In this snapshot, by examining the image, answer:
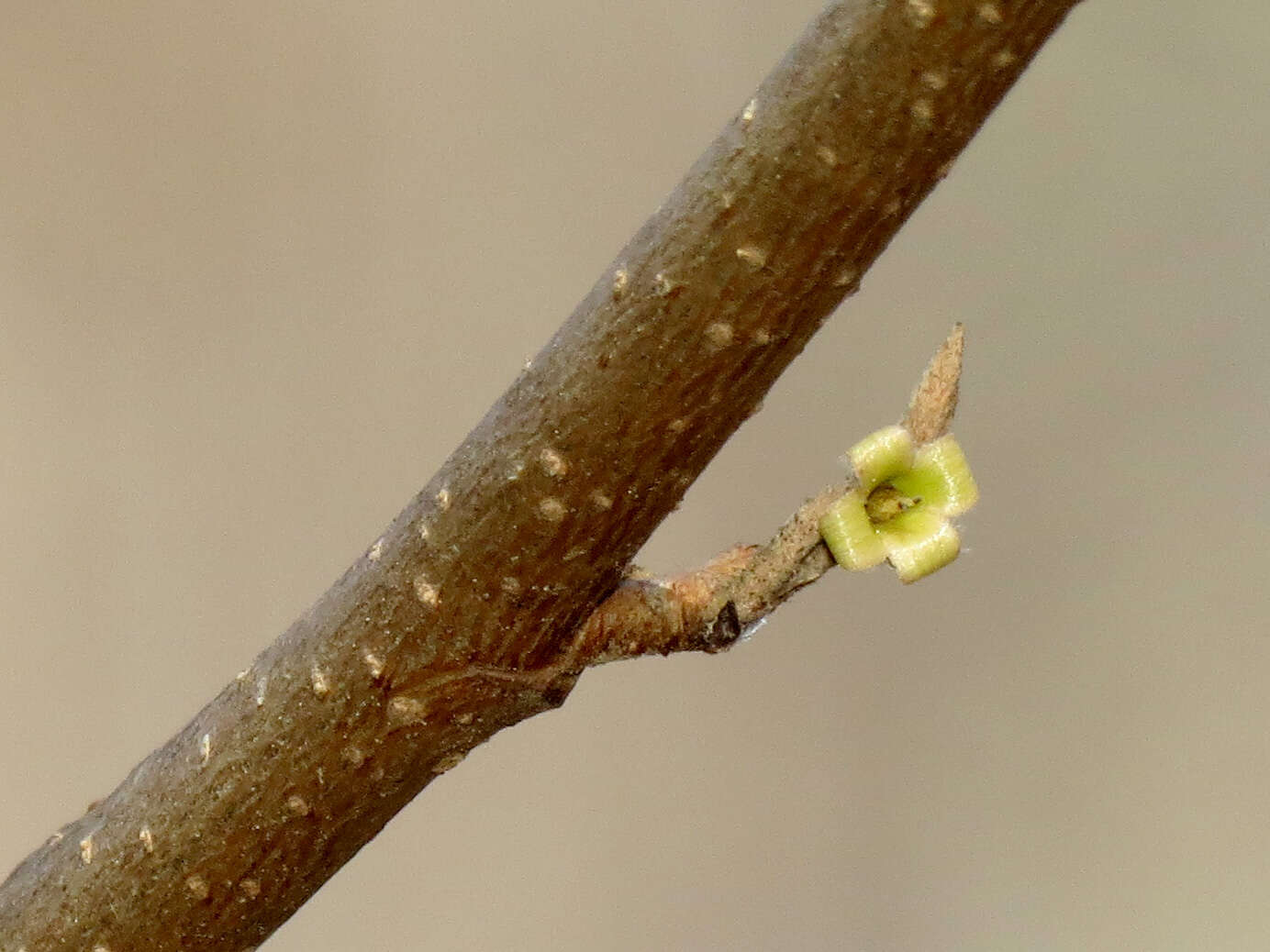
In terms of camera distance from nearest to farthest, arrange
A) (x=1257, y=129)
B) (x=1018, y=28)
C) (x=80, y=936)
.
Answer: (x=1018, y=28)
(x=80, y=936)
(x=1257, y=129)

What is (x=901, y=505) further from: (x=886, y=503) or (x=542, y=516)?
(x=542, y=516)

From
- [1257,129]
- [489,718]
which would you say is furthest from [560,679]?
[1257,129]

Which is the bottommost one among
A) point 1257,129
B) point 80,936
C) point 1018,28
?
point 80,936

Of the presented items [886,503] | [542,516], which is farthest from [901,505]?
[542,516]

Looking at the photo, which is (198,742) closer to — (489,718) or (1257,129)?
(489,718)

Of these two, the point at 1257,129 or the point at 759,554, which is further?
the point at 1257,129
